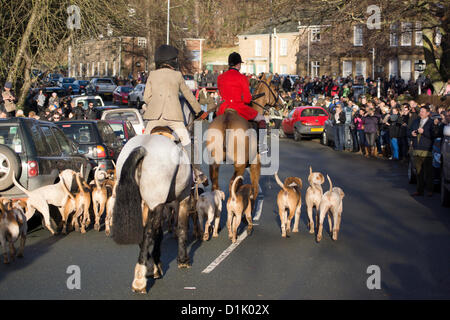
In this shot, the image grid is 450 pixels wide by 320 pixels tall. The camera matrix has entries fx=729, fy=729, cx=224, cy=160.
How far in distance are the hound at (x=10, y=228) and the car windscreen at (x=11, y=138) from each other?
217cm

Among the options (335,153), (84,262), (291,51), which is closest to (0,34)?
(335,153)

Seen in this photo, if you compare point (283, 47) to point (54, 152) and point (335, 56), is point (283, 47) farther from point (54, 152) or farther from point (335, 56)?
point (54, 152)

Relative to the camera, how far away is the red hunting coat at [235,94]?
12.0 meters

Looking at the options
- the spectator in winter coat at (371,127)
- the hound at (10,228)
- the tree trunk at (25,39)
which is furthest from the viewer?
the tree trunk at (25,39)

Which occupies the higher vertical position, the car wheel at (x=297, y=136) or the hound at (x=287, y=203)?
the car wheel at (x=297, y=136)

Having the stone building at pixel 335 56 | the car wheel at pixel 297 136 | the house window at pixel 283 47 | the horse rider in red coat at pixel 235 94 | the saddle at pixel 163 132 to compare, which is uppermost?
the house window at pixel 283 47

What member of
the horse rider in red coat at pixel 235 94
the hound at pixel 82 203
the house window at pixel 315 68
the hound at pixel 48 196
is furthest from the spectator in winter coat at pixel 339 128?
the house window at pixel 315 68

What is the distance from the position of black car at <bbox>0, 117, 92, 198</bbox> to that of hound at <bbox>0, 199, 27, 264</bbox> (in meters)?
1.59

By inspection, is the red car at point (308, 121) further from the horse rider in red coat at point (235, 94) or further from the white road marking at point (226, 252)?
the horse rider in red coat at point (235, 94)

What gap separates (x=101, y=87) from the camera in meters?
65.8

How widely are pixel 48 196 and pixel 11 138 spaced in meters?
1.31

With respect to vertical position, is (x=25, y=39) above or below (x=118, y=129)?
above

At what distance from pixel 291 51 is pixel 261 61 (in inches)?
295

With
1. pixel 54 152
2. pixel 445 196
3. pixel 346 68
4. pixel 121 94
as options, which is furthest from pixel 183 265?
pixel 346 68
